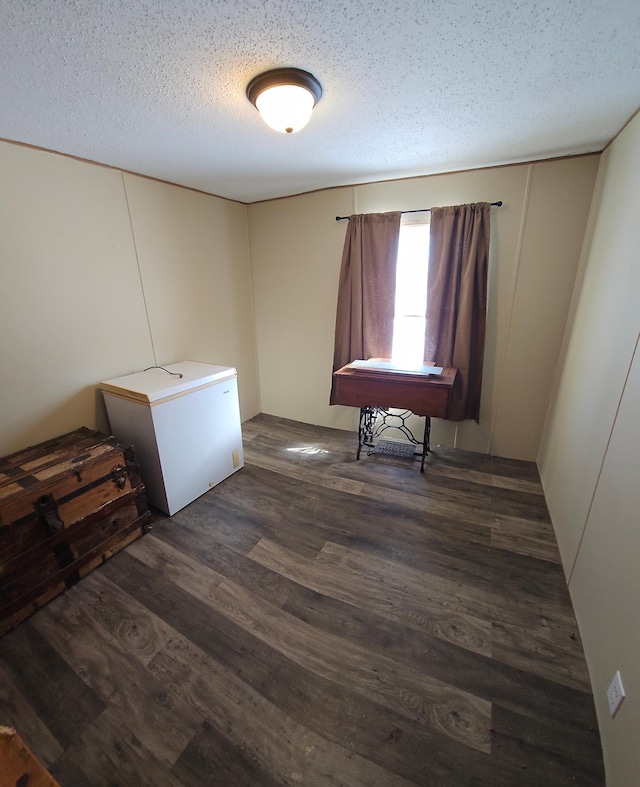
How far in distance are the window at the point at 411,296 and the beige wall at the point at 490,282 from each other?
0.24 metres

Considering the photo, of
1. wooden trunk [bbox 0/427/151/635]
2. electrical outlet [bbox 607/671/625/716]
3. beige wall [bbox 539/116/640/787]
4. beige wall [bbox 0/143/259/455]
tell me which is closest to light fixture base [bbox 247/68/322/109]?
beige wall [bbox 0/143/259/455]

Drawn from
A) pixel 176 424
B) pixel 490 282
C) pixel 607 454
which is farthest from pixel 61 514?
pixel 490 282

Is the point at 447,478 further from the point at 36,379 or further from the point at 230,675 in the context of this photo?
the point at 36,379

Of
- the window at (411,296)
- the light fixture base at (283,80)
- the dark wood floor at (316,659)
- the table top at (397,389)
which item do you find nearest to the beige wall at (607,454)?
the dark wood floor at (316,659)

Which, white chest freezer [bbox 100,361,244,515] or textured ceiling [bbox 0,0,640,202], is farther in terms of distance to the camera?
white chest freezer [bbox 100,361,244,515]

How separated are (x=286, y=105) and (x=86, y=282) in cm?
164

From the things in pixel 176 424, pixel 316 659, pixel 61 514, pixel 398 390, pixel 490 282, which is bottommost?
pixel 316 659

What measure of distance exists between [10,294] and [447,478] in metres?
3.09

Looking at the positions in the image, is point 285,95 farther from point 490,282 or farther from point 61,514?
point 61,514

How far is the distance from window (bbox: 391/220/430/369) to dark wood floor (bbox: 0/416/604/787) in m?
1.35

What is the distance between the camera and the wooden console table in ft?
7.43

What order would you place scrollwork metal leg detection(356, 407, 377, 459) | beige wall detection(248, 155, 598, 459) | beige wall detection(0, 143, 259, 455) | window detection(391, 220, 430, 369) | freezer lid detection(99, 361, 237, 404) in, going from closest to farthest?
1. beige wall detection(0, 143, 259, 455)
2. freezer lid detection(99, 361, 237, 404)
3. beige wall detection(248, 155, 598, 459)
4. window detection(391, 220, 430, 369)
5. scrollwork metal leg detection(356, 407, 377, 459)

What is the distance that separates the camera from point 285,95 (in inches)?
49.6

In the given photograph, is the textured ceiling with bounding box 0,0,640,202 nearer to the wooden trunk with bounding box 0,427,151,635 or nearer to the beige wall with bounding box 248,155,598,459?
the beige wall with bounding box 248,155,598,459
